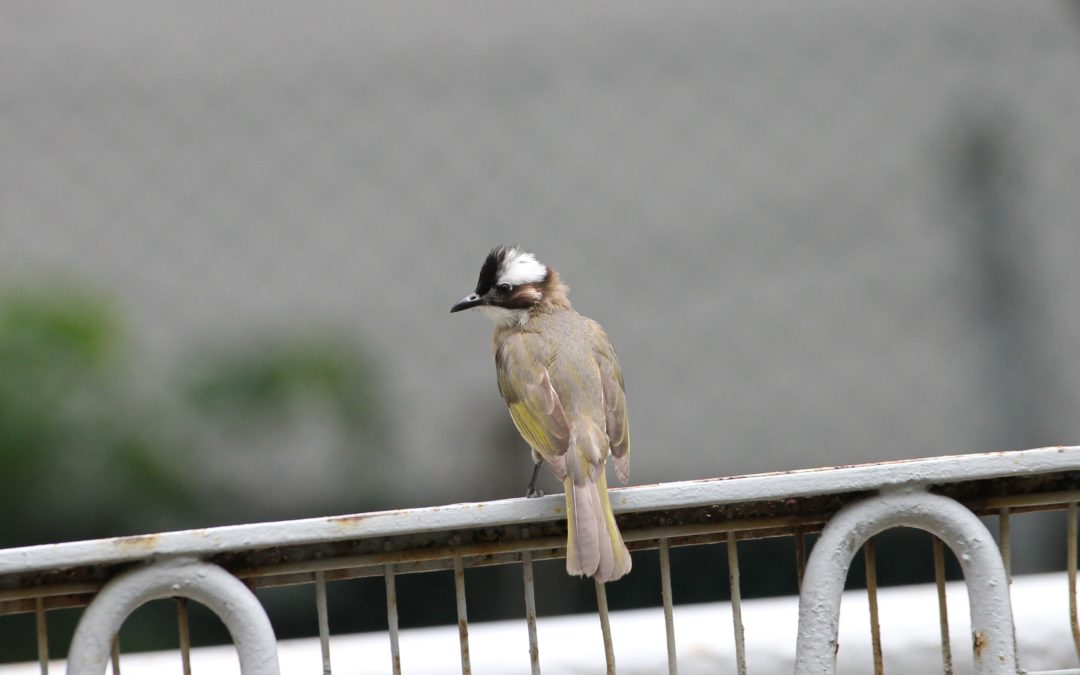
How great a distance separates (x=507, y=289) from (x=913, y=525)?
1.84m

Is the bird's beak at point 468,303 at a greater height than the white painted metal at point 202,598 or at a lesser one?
greater

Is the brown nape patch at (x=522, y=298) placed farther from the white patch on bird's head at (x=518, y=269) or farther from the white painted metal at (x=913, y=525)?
the white painted metal at (x=913, y=525)

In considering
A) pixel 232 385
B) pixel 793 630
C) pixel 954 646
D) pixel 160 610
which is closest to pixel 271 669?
pixel 793 630

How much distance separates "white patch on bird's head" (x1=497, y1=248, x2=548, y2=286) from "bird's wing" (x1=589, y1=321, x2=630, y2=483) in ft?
0.77

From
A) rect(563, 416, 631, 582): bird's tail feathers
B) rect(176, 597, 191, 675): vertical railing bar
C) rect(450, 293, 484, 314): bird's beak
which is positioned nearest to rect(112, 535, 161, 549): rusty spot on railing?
rect(176, 597, 191, 675): vertical railing bar

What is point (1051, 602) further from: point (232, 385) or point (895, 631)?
point (232, 385)

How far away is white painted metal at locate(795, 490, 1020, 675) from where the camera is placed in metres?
1.49

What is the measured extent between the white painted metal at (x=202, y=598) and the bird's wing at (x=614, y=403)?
1.18 meters

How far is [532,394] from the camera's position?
9.19 feet

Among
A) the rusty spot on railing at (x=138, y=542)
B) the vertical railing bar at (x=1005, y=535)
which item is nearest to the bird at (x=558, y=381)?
the vertical railing bar at (x=1005, y=535)

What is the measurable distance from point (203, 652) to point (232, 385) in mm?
1758

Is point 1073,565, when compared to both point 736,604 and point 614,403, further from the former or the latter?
point 614,403

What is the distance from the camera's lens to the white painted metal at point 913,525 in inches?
58.7

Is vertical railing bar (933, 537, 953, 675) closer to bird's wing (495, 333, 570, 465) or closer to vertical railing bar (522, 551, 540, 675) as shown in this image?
vertical railing bar (522, 551, 540, 675)
